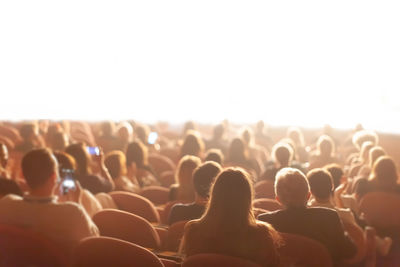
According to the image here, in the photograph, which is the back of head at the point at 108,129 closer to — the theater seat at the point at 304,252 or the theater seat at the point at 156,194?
the theater seat at the point at 156,194

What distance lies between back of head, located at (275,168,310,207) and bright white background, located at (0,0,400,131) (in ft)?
41.7

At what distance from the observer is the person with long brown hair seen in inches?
133

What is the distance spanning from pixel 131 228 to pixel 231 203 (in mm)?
787

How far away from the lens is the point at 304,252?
3.64 metres

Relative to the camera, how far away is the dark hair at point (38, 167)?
3695 millimetres

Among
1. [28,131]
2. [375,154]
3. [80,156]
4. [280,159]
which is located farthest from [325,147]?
[28,131]

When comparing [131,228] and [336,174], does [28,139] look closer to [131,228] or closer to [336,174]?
[336,174]

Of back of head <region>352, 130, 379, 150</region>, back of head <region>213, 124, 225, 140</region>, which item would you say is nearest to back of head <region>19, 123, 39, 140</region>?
back of head <region>213, 124, 225, 140</region>

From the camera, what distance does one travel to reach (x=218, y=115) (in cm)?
1923

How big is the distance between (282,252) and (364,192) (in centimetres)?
284

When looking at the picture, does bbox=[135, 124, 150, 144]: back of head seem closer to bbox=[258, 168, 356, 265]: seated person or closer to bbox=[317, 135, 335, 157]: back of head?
bbox=[317, 135, 335, 157]: back of head

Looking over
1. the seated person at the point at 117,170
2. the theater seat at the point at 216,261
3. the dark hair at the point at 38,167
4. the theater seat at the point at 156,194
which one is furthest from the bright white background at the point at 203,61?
the theater seat at the point at 216,261

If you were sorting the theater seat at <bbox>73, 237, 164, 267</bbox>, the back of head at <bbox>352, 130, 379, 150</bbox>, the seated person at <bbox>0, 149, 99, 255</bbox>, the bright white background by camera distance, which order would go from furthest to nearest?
the bright white background < the back of head at <bbox>352, 130, 379, 150</bbox> < the seated person at <bbox>0, 149, 99, 255</bbox> < the theater seat at <bbox>73, 237, 164, 267</bbox>

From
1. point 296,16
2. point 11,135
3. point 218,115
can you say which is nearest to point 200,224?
point 11,135
